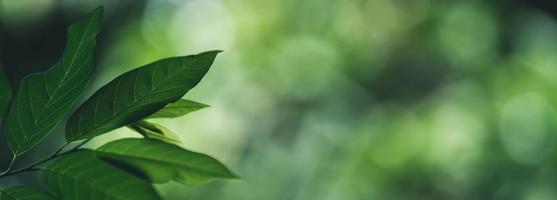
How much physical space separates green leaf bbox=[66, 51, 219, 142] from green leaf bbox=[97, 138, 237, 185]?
18 millimetres

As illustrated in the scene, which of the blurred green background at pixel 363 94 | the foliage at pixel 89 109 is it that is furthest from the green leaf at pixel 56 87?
the blurred green background at pixel 363 94

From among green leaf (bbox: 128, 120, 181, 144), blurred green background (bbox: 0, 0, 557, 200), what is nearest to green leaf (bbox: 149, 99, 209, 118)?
green leaf (bbox: 128, 120, 181, 144)

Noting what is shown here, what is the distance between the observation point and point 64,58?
0.47 metres

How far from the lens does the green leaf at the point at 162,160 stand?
485 mm

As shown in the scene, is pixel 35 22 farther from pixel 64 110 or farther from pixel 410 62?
pixel 64 110

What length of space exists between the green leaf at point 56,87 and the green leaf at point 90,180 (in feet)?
0.06

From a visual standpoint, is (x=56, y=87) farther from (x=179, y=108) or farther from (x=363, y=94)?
(x=363, y=94)

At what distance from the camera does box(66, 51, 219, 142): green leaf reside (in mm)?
468

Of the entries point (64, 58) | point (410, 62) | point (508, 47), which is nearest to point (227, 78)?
point (410, 62)

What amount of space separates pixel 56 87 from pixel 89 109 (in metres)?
0.02

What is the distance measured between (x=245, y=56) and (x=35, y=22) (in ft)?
4.07

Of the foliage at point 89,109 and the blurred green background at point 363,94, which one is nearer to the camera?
the foliage at point 89,109

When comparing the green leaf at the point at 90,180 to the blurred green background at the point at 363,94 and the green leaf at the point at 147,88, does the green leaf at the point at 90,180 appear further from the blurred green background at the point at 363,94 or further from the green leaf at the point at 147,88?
the blurred green background at the point at 363,94

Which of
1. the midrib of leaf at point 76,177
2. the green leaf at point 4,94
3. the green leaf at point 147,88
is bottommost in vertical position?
the midrib of leaf at point 76,177
